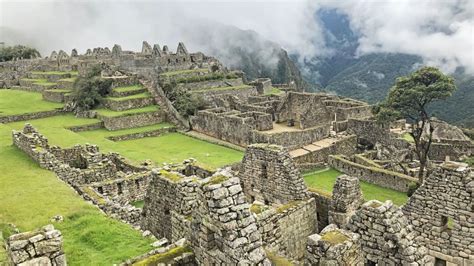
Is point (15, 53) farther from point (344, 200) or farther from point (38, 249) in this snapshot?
point (38, 249)

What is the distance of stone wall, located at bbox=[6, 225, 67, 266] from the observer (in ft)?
18.4

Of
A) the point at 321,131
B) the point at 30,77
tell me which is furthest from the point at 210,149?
the point at 30,77

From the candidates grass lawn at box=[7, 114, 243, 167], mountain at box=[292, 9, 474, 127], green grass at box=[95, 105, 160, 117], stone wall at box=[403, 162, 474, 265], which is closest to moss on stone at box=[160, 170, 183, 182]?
stone wall at box=[403, 162, 474, 265]

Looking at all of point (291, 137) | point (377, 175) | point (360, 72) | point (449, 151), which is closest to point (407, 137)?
point (449, 151)

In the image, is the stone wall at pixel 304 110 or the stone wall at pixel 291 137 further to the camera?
the stone wall at pixel 304 110

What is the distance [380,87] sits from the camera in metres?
88.0

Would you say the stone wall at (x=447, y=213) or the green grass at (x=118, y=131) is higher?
the stone wall at (x=447, y=213)

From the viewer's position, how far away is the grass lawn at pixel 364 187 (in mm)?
22188

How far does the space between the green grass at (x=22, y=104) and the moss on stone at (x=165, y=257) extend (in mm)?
36446

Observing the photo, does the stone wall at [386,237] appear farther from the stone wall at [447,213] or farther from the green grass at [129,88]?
the green grass at [129,88]

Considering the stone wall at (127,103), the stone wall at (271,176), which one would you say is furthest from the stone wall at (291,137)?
the stone wall at (271,176)

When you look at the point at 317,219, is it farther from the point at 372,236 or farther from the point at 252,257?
the point at 252,257

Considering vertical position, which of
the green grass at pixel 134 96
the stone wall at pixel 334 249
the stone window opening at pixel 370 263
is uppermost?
the green grass at pixel 134 96

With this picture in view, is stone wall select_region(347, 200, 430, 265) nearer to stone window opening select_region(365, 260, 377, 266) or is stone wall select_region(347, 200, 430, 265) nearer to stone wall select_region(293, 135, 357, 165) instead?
stone window opening select_region(365, 260, 377, 266)
